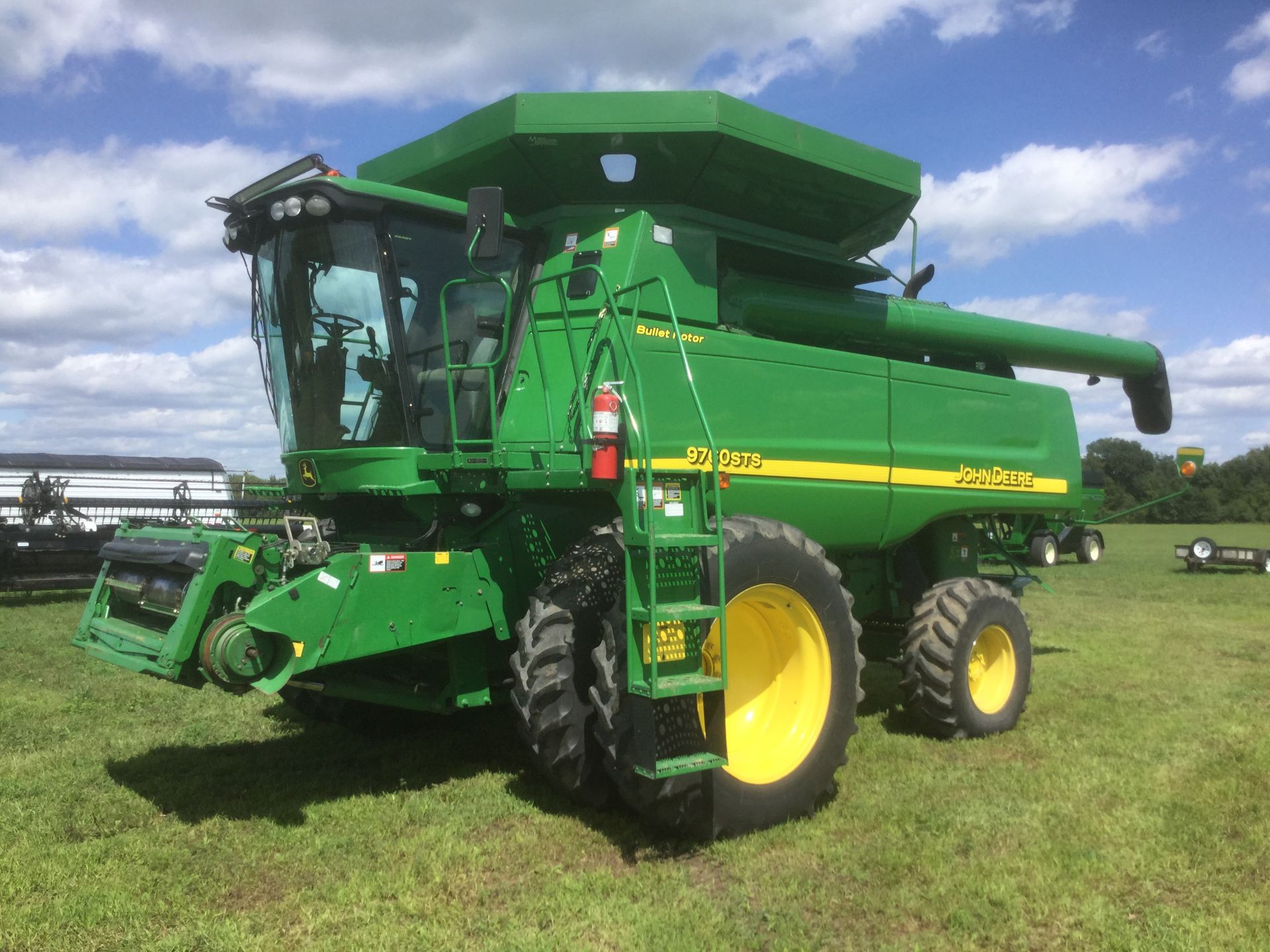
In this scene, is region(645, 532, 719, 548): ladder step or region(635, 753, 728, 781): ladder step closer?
region(635, 753, 728, 781): ladder step

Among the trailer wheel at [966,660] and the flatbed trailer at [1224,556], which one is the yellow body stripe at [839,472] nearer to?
the trailer wheel at [966,660]

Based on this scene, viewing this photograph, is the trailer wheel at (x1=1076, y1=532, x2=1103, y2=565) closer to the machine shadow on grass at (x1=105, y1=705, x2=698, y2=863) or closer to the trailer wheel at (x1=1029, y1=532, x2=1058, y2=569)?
the trailer wheel at (x1=1029, y1=532, x2=1058, y2=569)

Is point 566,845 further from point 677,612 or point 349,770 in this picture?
point 349,770

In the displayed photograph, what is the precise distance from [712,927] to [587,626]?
141cm

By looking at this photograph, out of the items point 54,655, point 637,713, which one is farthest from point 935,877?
point 54,655

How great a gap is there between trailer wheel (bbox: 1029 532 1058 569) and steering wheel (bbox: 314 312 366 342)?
47.2 ft

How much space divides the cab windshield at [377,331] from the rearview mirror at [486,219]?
73 centimetres

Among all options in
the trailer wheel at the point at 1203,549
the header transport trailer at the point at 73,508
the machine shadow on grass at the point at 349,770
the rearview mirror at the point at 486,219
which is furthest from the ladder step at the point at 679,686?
the trailer wheel at the point at 1203,549

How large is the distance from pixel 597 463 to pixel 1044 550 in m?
17.5

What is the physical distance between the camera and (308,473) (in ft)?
17.0

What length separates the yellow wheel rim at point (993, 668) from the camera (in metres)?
6.39

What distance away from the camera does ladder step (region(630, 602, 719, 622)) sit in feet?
12.7

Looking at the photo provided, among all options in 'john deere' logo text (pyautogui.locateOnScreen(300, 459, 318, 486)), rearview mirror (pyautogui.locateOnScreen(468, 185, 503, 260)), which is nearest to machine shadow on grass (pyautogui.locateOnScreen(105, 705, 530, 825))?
'john deere' logo text (pyautogui.locateOnScreen(300, 459, 318, 486))

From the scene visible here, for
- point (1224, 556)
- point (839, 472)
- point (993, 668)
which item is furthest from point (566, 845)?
point (1224, 556)
